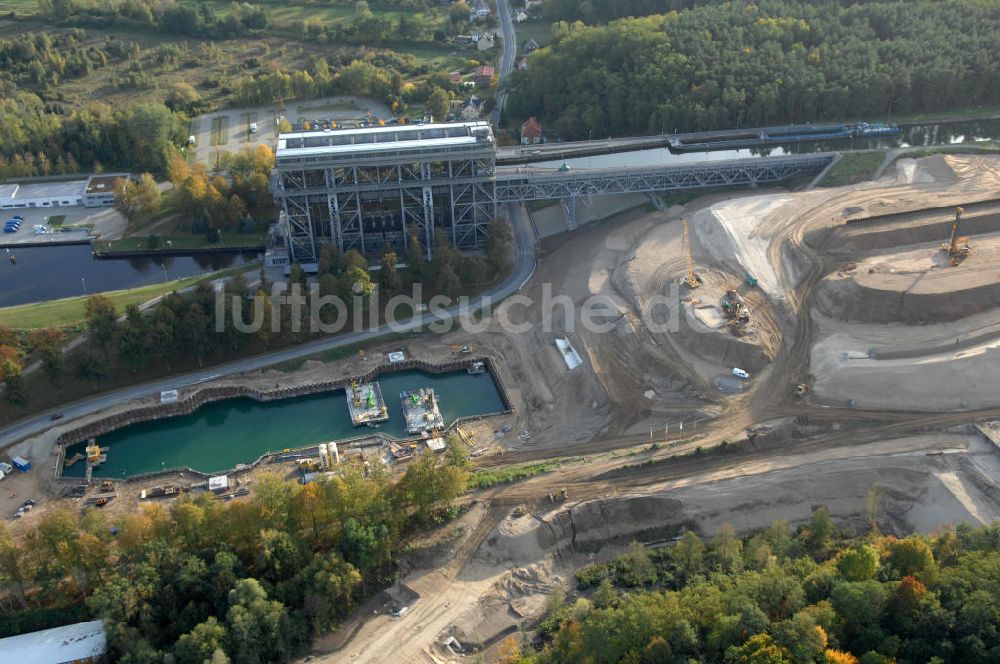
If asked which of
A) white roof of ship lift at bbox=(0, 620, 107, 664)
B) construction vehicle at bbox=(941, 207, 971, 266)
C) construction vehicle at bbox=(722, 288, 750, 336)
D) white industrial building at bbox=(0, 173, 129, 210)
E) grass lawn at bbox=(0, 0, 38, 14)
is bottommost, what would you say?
white roof of ship lift at bbox=(0, 620, 107, 664)

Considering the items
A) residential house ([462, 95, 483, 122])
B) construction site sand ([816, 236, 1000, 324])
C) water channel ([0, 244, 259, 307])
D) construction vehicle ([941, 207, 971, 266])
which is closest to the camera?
construction site sand ([816, 236, 1000, 324])

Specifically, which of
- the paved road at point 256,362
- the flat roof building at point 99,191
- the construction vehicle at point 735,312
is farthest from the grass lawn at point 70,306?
the construction vehicle at point 735,312

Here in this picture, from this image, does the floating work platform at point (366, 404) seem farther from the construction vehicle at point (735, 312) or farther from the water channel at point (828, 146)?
the water channel at point (828, 146)

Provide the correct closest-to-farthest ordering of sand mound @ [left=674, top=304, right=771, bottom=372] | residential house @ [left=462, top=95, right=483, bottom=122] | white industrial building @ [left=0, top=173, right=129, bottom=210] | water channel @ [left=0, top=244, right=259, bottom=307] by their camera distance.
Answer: sand mound @ [left=674, top=304, right=771, bottom=372]
water channel @ [left=0, top=244, right=259, bottom=307]
white industrial building @ [left=0, top=173, right=129, bottom=210]
residential house @ [left=462, top=95, right=483, bottom=122]

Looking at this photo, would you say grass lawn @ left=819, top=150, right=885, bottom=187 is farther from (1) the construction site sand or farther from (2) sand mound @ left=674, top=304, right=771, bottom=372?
(2) sand mound @ left=674, top=304, right=771, bottom=372

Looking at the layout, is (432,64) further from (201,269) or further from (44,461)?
(44,461)

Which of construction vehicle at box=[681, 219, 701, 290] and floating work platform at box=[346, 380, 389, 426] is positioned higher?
construction vehicle at box=[681, 219, 701, 290]

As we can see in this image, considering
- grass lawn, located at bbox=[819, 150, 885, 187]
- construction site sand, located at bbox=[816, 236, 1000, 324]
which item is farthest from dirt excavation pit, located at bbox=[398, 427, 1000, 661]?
grass lawn, located at bbox=[819, 150, 885, 187]
